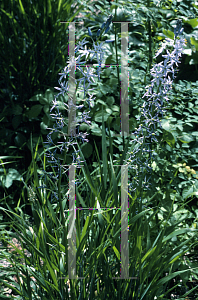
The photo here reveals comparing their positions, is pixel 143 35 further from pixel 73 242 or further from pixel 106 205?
pixel 73 242

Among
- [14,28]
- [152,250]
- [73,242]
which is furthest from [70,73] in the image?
[14,28]

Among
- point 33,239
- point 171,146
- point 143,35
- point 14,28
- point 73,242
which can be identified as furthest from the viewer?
point 143,35

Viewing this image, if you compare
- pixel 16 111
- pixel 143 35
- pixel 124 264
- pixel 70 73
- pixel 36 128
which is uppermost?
pixel 143 35

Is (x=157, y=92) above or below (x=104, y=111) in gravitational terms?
above

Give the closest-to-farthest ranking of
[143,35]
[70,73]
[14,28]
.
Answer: [70,73] → [14,28] → [143,35]

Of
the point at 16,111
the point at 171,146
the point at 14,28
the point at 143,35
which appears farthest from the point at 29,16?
the point at 171,146

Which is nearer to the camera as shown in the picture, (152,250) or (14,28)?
(152,250)

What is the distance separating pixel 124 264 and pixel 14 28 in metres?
1.63

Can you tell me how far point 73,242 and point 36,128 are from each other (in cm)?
128

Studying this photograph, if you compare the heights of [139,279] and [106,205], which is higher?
[106,205]

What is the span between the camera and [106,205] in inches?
47.9

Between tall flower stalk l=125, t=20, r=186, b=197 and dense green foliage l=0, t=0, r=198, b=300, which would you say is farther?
dense green foliage l=0, t=0, r=198, b=300

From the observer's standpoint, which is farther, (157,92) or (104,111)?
(104,111)

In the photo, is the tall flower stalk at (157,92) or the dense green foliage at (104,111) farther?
the dense green foliage at (104,111)
